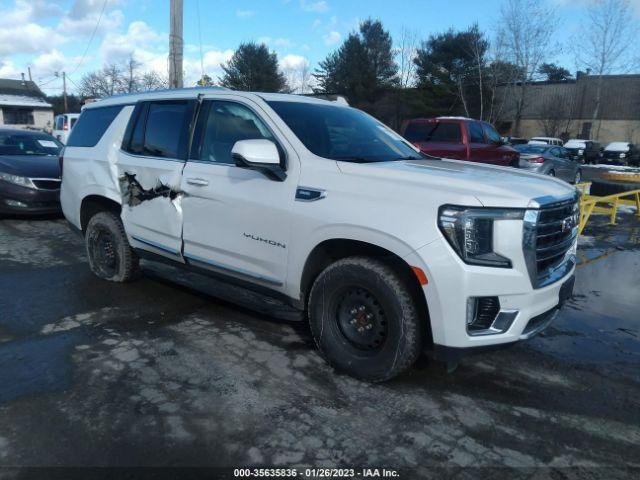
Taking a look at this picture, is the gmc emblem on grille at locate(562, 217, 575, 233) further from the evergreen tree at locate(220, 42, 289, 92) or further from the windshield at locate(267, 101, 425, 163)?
the evergreen tree at locate(220, 42, 289, 92)

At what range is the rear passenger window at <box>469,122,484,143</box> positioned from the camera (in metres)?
11.9

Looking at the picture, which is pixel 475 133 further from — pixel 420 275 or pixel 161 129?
pixel 420 275

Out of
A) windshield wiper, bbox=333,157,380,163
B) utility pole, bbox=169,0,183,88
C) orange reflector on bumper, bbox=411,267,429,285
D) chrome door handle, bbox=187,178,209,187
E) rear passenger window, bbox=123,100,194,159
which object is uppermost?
utility pole, bbox=169,0,183,88

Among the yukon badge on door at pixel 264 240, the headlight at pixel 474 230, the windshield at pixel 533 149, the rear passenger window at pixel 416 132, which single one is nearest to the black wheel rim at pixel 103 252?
the yukon badge on door at pixel 264 240

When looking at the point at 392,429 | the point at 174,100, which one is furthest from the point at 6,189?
the point at 392,429

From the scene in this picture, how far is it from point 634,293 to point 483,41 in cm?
3768

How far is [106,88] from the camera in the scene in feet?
191

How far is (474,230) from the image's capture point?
284 cm

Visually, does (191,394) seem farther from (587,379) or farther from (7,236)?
(7,236)

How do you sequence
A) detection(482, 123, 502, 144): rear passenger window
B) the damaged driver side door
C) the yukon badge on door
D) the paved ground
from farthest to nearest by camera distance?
1. detection(482, 123, 502, 144): rear passenger window
2. the damaged driver side door
3. the yukon badge on door
4. the paved ground

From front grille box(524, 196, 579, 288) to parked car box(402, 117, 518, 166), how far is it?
8.16 metres

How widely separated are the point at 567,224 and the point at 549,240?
0.34 m

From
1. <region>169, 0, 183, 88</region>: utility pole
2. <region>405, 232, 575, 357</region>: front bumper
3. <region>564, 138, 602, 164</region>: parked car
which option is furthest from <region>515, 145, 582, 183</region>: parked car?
<region>564, 138, 602, 164</region>: parked car

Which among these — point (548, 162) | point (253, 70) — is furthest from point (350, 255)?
point (253, 70)
